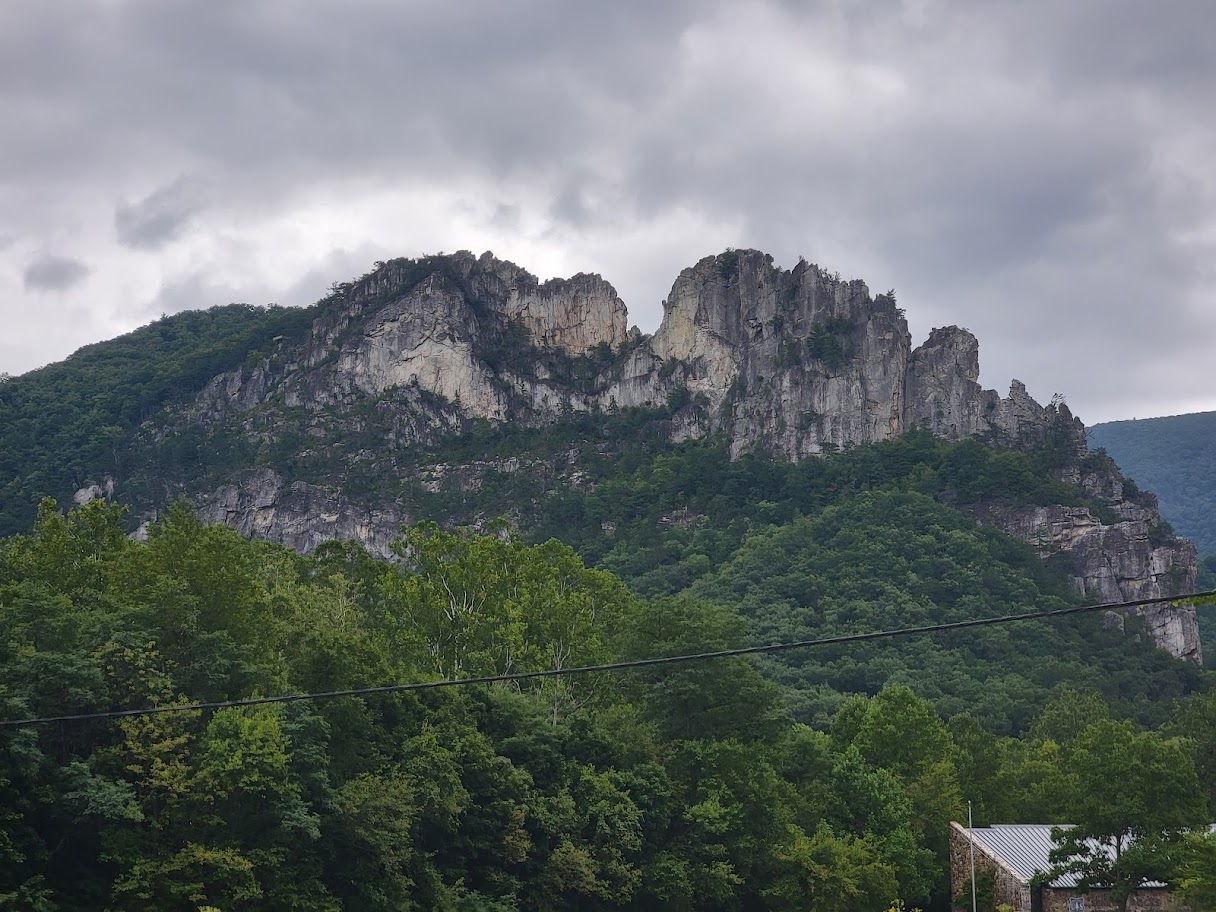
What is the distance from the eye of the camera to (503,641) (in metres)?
67.2

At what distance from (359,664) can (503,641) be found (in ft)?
54.3

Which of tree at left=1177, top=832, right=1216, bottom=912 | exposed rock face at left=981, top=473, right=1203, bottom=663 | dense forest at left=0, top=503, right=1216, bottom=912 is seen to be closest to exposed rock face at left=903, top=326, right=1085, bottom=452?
exposed rock face at left=981, top=473, right=1203, bottom=663

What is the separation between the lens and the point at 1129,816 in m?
53.0

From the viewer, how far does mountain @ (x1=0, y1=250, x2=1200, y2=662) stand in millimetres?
152875

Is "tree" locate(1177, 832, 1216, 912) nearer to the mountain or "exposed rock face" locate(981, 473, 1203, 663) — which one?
the mountain

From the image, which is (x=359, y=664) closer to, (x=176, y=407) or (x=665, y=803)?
(x=665, y=803)

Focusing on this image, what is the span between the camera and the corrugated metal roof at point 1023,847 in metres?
55.5

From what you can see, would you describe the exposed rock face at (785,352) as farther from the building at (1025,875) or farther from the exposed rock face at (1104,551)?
the building at (1025,875)


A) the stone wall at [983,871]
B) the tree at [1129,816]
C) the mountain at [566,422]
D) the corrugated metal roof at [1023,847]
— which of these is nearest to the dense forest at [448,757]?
the tree at [1129,816]

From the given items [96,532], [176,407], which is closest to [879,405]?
[176,407]

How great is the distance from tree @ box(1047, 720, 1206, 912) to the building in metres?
0.60

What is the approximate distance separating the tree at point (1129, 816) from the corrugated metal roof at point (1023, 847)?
1.02 m

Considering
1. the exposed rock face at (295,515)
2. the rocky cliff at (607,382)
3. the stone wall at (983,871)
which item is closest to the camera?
the stone wall at (983,871)

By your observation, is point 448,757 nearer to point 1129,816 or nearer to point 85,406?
point 1129,816
